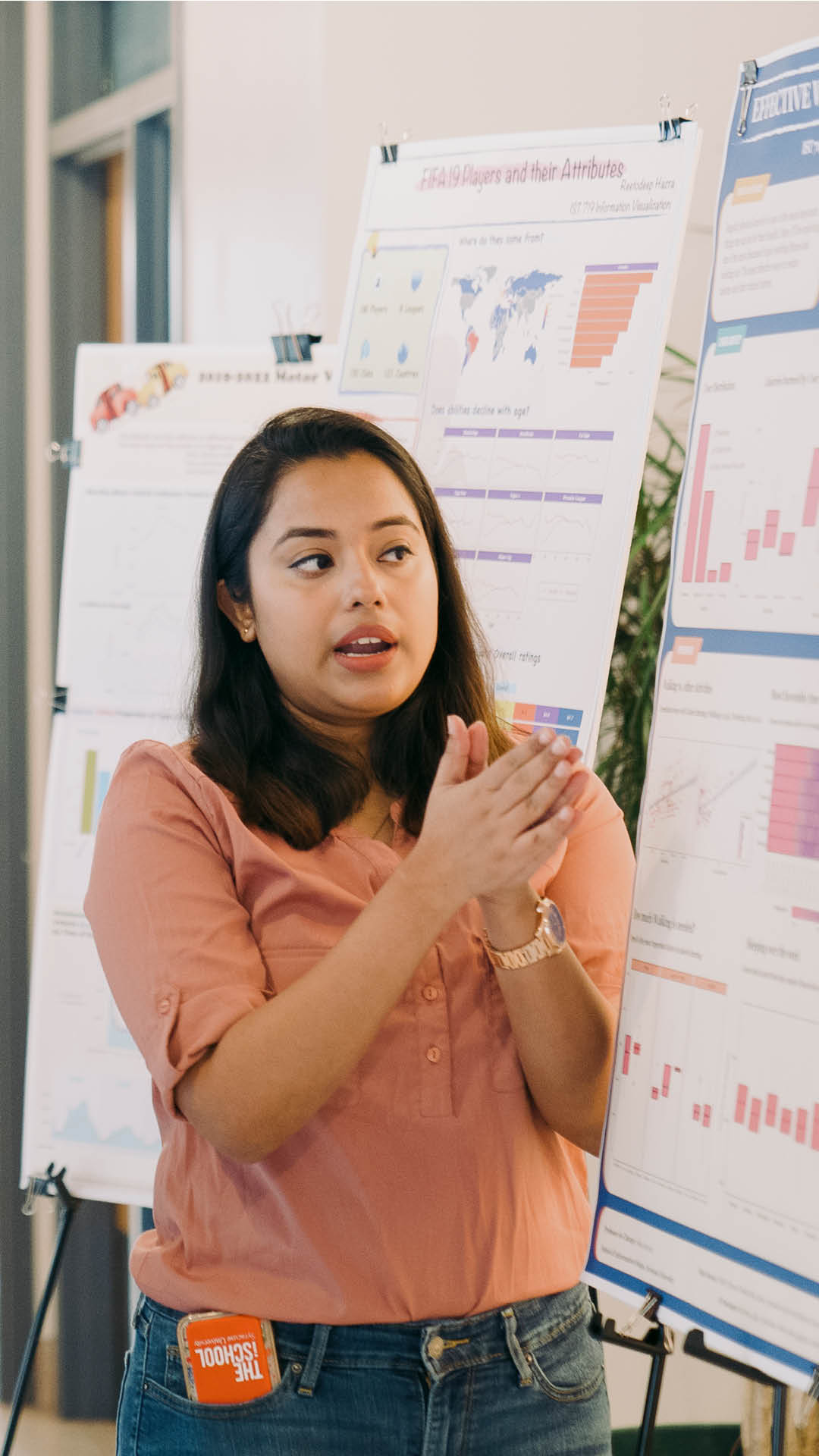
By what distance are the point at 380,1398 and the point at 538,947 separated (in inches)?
15.9

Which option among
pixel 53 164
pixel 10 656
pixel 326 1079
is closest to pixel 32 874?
pixel 10 656

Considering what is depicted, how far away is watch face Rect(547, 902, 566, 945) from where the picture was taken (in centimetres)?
123

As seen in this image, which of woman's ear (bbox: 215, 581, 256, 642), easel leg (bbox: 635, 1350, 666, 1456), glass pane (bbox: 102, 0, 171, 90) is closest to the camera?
easel leg (bbox: 635, 1350, 666, 1456)

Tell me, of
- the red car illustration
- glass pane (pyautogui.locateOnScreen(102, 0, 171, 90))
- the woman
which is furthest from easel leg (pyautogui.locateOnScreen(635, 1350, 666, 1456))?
glass pane (pyautogui.locateOnScreen(102, 0, 171, 90))

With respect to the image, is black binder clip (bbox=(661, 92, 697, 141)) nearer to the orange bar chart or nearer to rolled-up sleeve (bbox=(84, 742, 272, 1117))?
the orange bar chart

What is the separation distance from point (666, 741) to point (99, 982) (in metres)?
1.42

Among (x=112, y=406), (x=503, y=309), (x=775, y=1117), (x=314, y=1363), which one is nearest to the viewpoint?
(x=775, y=1117)

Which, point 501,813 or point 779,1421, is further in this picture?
point 779,1421

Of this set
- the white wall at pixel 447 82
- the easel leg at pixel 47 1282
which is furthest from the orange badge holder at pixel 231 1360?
the white wall at pixel 447 82

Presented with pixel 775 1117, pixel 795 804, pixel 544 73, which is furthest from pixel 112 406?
pixel 775 1117

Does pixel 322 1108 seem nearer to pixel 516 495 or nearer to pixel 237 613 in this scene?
pixel 237 613

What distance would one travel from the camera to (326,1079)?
115cm

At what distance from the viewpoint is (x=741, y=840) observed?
113 centimetres

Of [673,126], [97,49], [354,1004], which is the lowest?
[354,1004]
